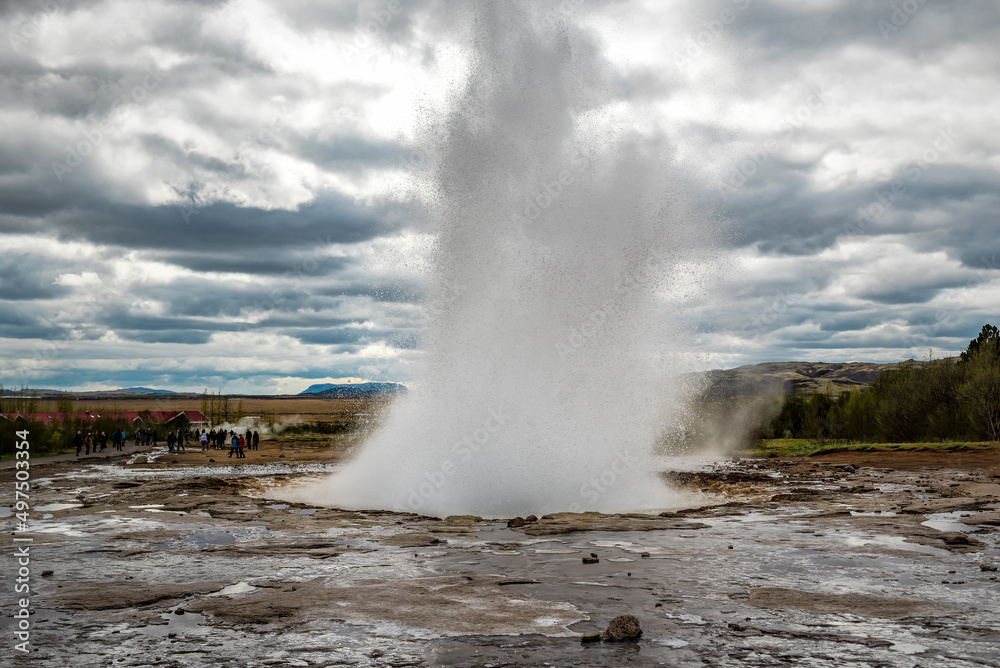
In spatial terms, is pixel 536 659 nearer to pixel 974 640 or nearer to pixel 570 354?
pixel 974 640

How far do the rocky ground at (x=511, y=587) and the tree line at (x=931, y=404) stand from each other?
119ft

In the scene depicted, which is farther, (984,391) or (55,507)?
(984,391)

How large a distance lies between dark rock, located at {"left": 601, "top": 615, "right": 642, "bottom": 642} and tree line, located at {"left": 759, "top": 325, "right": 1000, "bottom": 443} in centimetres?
5155

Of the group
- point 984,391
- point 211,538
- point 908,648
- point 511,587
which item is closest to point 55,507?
point 211,538

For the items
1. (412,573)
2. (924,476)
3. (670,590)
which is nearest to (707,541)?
(670,590)

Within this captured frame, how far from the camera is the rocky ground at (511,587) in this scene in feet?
22.4

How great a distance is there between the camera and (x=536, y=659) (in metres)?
6.52

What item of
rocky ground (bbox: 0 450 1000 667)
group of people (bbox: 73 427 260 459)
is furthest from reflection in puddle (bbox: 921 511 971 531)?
group of people (bbox: 73 427 260 459)

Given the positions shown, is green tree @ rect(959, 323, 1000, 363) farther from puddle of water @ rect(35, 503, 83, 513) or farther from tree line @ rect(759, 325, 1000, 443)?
puddle of water @ rect(35, 503, 83, 513)

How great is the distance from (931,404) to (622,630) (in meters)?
59.5

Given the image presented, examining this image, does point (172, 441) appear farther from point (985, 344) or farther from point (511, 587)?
point (985, 344)

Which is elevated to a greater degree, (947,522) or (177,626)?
(177,626)

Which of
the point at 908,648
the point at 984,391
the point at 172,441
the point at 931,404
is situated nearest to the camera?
the point at 908,648

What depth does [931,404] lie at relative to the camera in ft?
184
